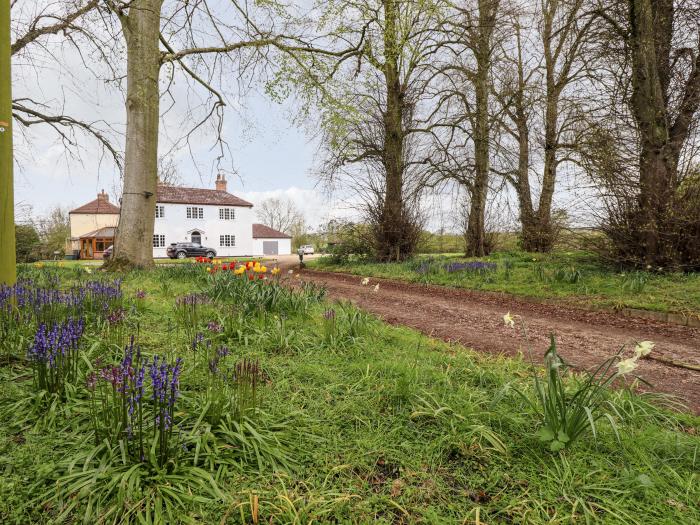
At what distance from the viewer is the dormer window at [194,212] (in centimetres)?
3775

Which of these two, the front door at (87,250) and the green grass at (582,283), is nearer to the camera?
the green grass at (582,283)

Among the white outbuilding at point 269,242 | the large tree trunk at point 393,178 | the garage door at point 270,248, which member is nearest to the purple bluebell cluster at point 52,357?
the large tree trunk at point 393,178

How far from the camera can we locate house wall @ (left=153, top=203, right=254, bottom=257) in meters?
36.4

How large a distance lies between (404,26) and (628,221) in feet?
30.4

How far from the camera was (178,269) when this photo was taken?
26.6ft

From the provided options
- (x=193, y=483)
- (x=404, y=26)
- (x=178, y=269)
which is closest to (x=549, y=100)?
(x=404, y=26)

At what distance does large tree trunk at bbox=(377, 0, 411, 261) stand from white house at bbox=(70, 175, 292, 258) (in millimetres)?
26693

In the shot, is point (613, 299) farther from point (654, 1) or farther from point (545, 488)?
point (654, 1)

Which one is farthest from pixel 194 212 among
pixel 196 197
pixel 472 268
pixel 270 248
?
pixel 472 268

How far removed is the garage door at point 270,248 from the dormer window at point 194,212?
1190 centimetres

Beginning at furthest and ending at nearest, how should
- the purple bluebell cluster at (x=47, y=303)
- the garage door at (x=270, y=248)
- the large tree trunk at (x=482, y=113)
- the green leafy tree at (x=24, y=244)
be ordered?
the garage door at (x=270, y=248)
the green leafy tree at (x=24, y=244)
the large tree trunk at (x=482, y=113)
the purple bluebell cluster at (x=47, y=303)

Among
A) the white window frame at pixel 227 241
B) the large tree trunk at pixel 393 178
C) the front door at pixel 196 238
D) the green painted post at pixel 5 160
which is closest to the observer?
the green painted post at pixel 5 160

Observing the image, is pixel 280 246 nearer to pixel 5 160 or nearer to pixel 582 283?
pixel 582 283

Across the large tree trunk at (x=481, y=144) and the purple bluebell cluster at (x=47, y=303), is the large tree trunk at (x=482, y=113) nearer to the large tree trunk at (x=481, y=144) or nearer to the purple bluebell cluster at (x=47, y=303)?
the large tree trunk at (x=481, y=144)
